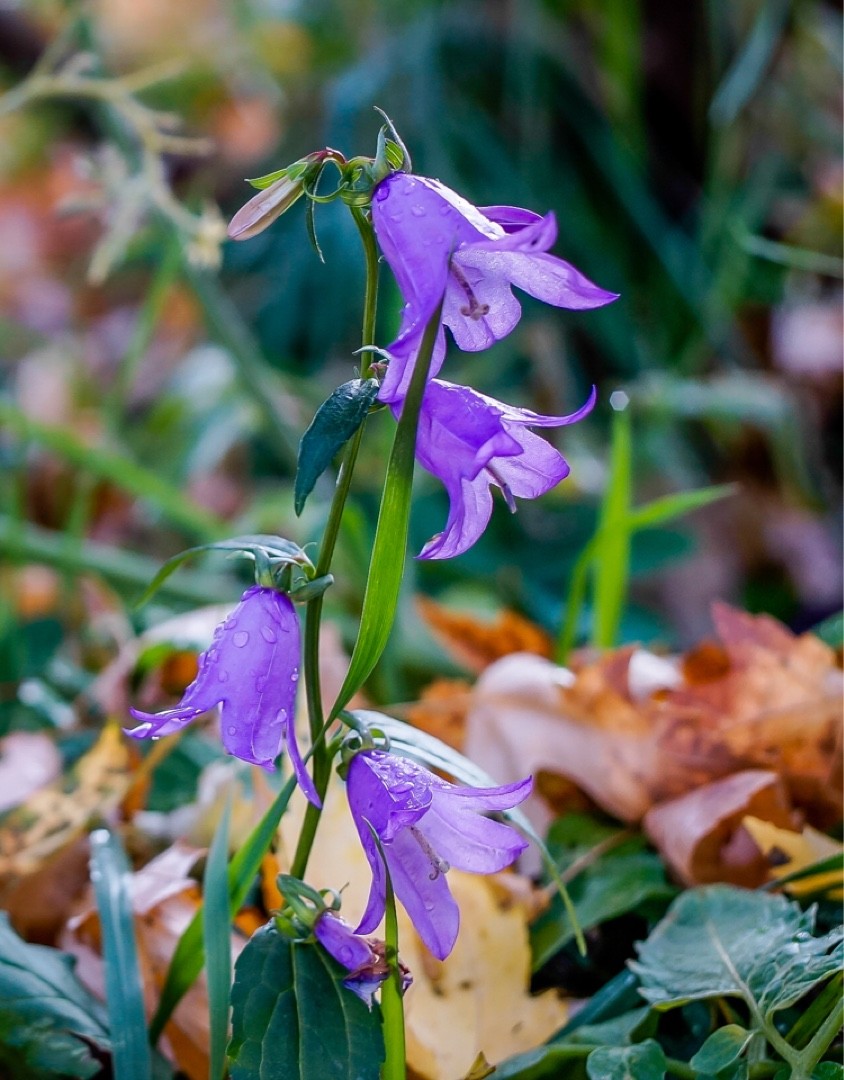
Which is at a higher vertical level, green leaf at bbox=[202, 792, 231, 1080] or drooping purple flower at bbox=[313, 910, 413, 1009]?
drooping purple flower at bbox=[313, 910, 413, 1009]

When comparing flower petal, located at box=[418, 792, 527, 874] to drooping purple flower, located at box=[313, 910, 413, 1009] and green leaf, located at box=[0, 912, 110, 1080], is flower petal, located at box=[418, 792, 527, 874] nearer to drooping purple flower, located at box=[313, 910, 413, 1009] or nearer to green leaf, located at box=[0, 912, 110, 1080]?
drooping purple flower, located at box=[313, 910, 413, 1009]

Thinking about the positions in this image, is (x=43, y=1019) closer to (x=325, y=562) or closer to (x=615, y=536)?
(x=325, y=562)

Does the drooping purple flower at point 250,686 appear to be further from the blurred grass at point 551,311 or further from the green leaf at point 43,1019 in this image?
the blurred grass at point 551,311

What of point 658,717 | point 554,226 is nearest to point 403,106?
point 658,717

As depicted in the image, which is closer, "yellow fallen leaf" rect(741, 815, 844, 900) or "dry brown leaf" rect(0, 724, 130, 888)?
"yellow fallen leaf" rect(741, 815, 844, 900)

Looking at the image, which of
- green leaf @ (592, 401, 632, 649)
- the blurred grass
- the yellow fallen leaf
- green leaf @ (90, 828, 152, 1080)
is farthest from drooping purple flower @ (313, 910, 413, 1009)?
the blurred grass

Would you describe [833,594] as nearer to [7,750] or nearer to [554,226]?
[7,750]

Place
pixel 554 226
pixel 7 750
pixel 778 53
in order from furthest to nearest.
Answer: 1. pixel 778 53
2. pixel 7 750
3. pixel 554 226
